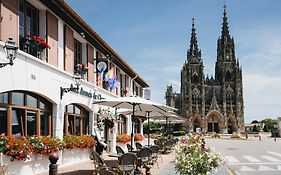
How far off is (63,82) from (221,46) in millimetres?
90210

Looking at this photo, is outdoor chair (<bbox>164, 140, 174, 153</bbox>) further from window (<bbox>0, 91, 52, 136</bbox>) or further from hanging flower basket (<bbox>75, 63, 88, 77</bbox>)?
window (<bbox>0, 91, 52, 136</bbox>)

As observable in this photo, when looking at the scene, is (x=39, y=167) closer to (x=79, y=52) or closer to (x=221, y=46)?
(x=79, y=52)

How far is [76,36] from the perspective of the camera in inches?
624

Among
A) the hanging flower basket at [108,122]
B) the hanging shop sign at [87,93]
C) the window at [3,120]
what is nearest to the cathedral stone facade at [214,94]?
the hanging flower basket at [108,122]

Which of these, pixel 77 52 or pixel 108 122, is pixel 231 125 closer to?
pixel 108 122

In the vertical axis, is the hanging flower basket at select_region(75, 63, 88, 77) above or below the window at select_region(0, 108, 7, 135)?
above

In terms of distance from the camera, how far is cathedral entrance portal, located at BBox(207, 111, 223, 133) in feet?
304

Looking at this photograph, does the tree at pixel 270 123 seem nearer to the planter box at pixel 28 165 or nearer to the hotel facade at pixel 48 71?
the hotel facade at pixel 48 71

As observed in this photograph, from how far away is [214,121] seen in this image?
93.8 metres

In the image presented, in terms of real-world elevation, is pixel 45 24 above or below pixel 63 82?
above

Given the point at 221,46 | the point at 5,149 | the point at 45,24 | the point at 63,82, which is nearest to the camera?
the point at 5,149

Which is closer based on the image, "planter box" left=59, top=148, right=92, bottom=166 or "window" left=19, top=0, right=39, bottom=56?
"window" left=19, top=0, right=39, bottom=56

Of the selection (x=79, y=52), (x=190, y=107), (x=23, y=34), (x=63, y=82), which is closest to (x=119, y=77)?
(x=79, y=52)

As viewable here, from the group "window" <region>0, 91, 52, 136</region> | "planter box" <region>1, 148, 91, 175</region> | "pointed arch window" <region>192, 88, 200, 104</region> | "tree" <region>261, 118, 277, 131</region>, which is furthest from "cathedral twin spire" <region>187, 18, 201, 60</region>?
"window" <region>0, 91, 52, 136</region>
